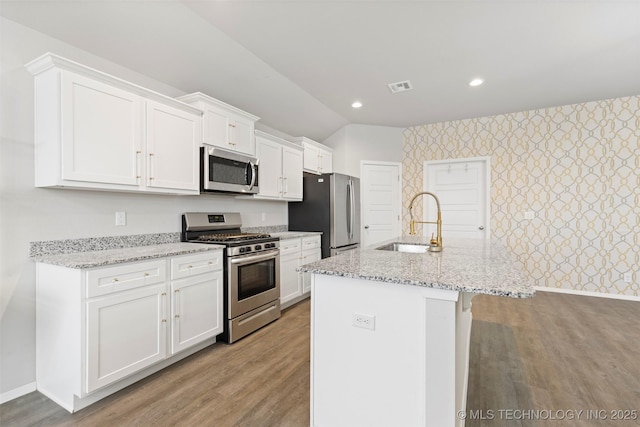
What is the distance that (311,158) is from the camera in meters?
4.54

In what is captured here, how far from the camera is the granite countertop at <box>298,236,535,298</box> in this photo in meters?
1.14

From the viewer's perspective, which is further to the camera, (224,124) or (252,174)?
(252,174)

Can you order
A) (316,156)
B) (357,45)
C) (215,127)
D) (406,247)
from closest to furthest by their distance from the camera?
(406,247) < (357,45) < (215,127) < (316,156)

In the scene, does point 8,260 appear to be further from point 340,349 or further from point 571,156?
point 571,156

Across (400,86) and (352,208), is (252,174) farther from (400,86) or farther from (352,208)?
(400,86)

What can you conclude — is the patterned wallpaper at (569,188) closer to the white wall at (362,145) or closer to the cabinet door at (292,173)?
the white wall at (362,145)

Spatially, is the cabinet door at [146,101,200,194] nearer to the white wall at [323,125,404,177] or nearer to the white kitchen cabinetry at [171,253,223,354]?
the white kitchen cabinetry at [171,253,223,354]

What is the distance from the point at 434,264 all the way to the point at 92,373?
2.02 m

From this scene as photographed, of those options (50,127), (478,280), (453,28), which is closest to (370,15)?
(453,28)

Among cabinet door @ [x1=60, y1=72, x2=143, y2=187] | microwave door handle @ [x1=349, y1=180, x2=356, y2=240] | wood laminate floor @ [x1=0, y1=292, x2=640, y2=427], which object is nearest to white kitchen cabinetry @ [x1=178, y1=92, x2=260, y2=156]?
cabinet door @ [x1=60, y1=72, x2=143, y2=187]

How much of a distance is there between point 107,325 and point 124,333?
13cm

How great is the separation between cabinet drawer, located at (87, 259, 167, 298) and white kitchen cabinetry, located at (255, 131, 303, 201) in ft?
5.25

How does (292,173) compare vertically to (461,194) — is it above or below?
above

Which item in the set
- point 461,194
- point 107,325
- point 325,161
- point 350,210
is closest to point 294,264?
point 350,210
